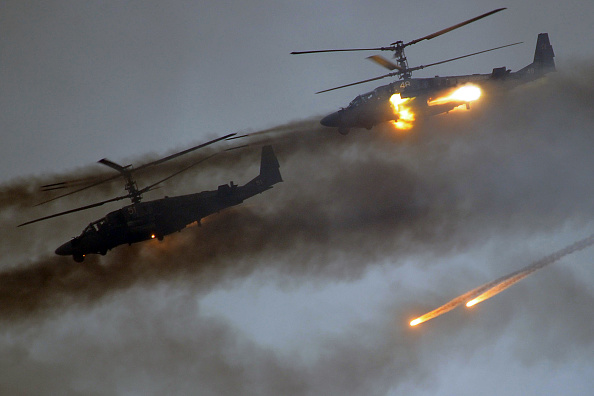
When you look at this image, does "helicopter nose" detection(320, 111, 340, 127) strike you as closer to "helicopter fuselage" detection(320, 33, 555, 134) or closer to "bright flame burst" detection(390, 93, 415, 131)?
"helicopter fuselage" detection(320, 33, 555, 134)

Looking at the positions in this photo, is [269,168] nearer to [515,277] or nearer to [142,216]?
[142,216]

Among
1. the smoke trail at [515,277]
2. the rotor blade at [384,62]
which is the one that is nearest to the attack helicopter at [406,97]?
the rotor blade at [384,62]

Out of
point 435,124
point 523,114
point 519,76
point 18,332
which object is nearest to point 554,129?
point 523,114

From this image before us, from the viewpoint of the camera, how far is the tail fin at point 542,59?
1991 inches

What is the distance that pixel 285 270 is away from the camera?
180 ft

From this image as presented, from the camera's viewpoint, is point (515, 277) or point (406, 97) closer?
point (406, 97)

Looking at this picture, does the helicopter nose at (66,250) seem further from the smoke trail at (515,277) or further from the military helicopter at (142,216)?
the smoke trail at (515,277)

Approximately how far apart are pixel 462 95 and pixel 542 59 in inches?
206

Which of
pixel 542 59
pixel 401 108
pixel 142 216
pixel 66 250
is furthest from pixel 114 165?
pixel 542 59

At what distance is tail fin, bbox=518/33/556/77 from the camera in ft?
166

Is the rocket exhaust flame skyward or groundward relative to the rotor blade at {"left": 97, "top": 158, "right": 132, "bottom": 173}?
groundward

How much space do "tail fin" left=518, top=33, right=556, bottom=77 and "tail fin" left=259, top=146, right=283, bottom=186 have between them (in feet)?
37.1

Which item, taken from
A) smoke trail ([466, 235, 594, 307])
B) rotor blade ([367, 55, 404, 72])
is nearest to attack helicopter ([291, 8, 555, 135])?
rotor blade ([367, 55, 404, 72])

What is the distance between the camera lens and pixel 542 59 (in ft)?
169
